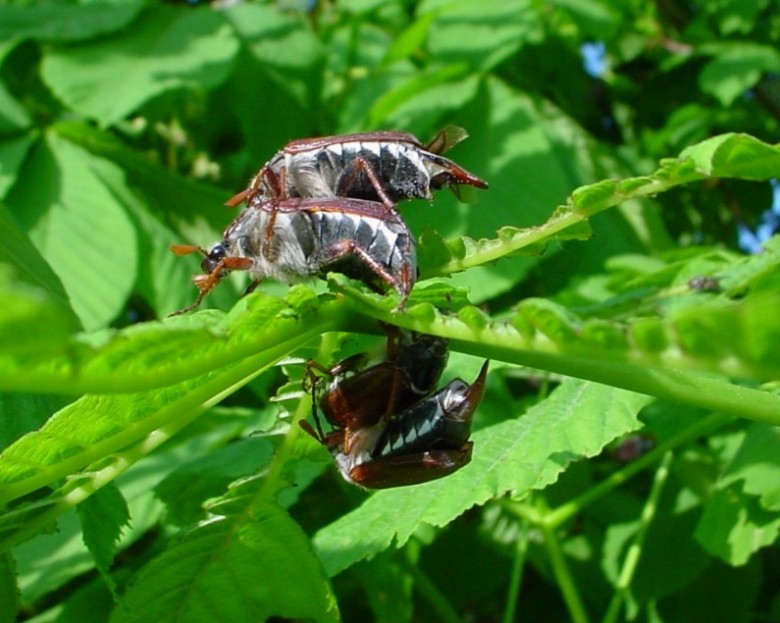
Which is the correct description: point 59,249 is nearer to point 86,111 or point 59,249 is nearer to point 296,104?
point 86,111

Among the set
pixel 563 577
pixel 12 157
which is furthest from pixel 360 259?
pixel 12 157

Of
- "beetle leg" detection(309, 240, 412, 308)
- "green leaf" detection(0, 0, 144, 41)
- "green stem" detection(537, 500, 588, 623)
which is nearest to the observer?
"beetle leg" detection(309, 240, 412, 308)

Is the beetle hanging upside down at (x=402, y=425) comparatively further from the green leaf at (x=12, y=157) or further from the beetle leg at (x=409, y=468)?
the green leaf at (x=12, y=157)

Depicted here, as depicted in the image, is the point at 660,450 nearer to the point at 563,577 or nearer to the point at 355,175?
the point at 563,577

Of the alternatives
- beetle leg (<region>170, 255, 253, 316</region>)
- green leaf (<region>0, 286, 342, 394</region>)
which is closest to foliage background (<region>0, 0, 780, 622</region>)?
green leaf (<region>0, 286, 342, 394</region>)

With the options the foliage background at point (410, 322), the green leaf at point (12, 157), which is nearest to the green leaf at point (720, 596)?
the foliage background at point (410, 322)

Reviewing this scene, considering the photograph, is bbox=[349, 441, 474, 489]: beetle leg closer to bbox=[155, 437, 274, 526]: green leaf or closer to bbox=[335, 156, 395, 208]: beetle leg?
bbox=[335, 156, 395, 208]: beetle leg

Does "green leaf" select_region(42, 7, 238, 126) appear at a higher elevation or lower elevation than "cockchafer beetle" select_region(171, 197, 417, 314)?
lower

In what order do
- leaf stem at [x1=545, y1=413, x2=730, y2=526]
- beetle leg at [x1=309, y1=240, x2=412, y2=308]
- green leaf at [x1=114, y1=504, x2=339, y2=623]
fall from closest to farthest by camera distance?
beetle leg at [x1=309, y1=240, x2=412, y2=308] → green leaf at [x1=114, y1=504, x2=339, y2=623] → leaf stem at [x1=545, y1=413, x2=730, y2=526]
